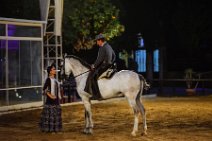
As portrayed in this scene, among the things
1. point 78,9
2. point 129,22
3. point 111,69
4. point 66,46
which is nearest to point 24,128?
point 111,69

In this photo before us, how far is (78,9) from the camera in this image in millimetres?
26359

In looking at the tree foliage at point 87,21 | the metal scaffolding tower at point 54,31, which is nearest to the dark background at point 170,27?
the tree foliage at point 87,21

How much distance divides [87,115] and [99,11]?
14419mm

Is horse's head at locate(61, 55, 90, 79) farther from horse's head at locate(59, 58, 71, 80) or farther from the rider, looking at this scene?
the rider

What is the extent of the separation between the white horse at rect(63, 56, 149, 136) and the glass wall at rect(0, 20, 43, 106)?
6.93m

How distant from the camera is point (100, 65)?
513 inches

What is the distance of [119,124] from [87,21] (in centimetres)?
1284

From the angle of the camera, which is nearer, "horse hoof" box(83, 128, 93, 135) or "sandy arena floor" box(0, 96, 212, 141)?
"sandy arena floor" box(0, 96, 212, 141)

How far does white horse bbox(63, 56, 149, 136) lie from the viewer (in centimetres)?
1285

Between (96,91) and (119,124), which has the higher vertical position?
(96,91)

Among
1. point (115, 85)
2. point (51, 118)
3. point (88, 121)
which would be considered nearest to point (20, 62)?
point (51, 118)

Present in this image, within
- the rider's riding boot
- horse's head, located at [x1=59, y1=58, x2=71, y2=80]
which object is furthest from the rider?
horse's head, located at [x1=59, y1=58, x2=71, y2=80]

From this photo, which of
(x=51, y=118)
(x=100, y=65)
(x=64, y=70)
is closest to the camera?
(x=100, y=65)

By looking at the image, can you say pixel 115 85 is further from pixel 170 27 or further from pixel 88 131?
pixel 170 27
